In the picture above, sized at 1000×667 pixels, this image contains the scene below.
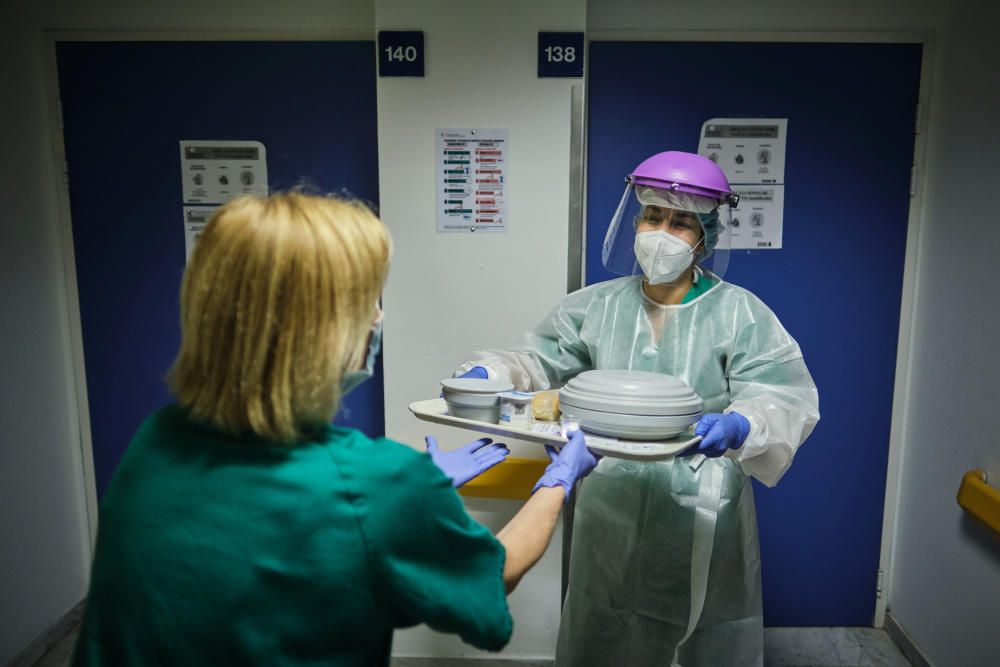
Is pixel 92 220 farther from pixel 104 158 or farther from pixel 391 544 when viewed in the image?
pixel 391 544

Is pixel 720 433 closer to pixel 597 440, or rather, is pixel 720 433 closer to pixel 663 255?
pixel 597 440

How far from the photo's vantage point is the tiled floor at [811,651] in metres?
2.05

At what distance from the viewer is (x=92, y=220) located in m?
2.10

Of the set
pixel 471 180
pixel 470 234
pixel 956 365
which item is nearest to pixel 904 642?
pixel 956 365

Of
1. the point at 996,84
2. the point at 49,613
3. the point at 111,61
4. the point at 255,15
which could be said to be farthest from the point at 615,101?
the point at 49,613

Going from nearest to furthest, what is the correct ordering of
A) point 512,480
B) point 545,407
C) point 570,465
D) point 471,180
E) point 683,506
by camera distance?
point 570,465
point 545,407
point 683,506
point 471,180
point 512,480

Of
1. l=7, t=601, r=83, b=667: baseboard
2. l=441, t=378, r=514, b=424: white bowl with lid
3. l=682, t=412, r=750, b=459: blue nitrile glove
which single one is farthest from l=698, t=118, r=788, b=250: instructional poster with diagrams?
l=7, t=601, r=83, b=667: baseboard

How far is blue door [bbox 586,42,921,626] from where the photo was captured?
1959 millimetres

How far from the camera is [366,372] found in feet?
2.93

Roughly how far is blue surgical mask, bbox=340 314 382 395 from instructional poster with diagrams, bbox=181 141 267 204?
132 cm

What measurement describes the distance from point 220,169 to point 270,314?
5.08 ft

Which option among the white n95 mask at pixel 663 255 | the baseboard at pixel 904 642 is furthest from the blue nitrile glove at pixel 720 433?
the baseboard at pixel 904 642

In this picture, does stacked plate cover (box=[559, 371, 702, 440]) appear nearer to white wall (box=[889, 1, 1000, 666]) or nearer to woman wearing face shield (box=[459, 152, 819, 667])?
woman wearing face shield (box=[459, 152, 819, 667])

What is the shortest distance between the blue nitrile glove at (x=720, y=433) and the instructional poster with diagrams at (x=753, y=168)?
2.64ft
